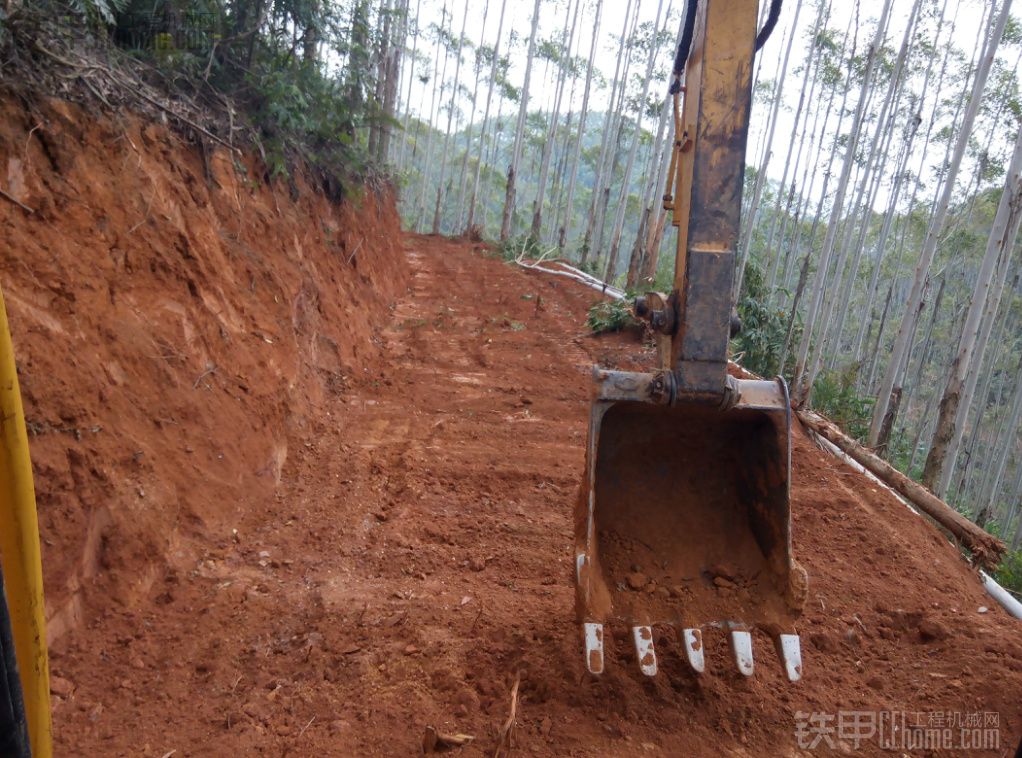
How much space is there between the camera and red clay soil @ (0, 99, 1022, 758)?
264 cm

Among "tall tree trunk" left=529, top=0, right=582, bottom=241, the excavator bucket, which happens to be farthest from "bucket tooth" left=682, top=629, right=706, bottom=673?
"tall tree trunk" left=529, top=0, right=582, bottom=241

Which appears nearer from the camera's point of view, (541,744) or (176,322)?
(541,744)

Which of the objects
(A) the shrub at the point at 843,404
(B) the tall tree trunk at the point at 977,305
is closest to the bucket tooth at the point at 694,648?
(B) the tall tree trunk at the point at 977,305

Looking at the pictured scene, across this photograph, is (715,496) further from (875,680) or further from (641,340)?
(641,340)

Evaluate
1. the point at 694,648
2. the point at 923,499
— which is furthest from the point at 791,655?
the point at 923,499

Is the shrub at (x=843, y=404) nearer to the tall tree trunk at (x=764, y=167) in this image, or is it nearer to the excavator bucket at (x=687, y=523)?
the tall tree trunk at (x=764, y=167)

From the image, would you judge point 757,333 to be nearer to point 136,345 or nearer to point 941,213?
point 941,213

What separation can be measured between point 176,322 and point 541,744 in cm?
329

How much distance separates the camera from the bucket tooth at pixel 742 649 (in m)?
2.71

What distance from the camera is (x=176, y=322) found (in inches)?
162

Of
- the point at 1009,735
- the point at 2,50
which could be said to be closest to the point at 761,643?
the point at 1009,735

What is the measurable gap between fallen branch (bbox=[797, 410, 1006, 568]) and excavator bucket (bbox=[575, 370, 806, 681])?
2758mm

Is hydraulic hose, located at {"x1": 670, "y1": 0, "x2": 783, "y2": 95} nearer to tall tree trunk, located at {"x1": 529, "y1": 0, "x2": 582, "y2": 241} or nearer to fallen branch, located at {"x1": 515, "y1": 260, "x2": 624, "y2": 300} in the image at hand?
fallen branch, located at {"x1": 515, "y1": 260, "x2": 624, "y2": 300}

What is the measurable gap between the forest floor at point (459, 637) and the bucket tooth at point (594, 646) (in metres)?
0.29
